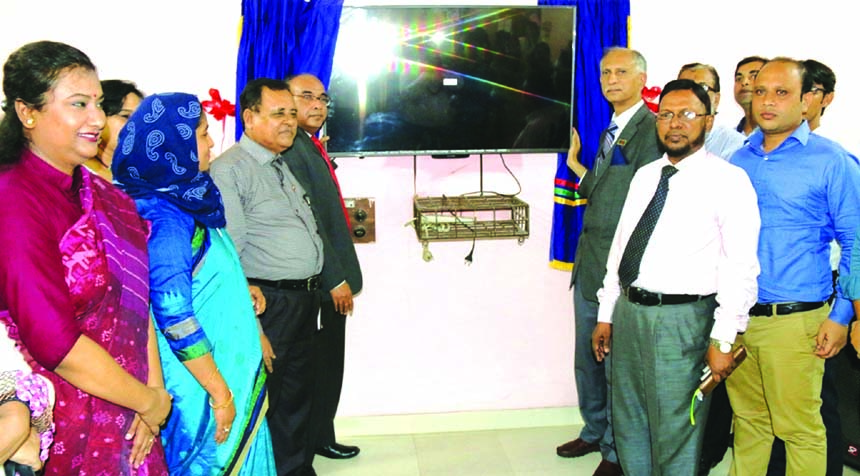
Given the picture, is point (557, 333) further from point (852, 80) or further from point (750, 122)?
point (852, 80)

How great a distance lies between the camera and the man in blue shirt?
2.50m

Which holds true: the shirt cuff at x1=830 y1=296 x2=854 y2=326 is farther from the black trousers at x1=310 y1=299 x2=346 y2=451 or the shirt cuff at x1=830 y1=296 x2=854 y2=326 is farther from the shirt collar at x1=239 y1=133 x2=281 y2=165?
the shirt collar at x1=239 y1=133 x2=281 y2=165

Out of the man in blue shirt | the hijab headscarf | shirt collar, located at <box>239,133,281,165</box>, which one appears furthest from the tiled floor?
the hijab headscarf

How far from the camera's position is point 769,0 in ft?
12.1

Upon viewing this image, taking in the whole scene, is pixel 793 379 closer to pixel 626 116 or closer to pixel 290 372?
pixel 626 116

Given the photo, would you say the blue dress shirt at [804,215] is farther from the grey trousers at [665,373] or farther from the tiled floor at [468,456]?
the tiled floor at [468,456]

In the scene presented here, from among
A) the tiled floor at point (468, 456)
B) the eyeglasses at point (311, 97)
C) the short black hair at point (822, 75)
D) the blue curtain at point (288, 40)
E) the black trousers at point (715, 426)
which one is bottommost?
the tiled floor at point (468, 456)

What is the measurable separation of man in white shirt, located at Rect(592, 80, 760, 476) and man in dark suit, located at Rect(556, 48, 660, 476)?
292mm

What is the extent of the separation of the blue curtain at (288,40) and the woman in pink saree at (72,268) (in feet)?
5.52

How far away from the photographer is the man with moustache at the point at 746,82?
3.31 meters

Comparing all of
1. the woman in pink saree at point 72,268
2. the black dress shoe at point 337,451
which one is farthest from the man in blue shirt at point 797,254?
the woman in pink saree at point 72,268

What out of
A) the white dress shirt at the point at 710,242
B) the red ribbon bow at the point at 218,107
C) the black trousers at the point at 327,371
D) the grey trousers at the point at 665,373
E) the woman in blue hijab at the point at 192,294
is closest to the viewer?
the woman in blue hijab at the point at 192,294

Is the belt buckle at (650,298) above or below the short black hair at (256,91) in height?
below

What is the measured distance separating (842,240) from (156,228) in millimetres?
2103
